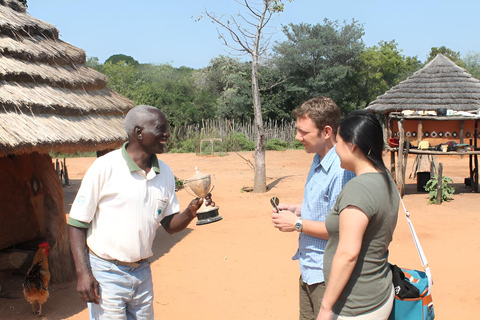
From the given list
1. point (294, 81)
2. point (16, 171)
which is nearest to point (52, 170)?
point (16, 171)

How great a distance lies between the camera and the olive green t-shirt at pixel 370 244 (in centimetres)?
202

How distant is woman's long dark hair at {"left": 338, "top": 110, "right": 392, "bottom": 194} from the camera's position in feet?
6.97

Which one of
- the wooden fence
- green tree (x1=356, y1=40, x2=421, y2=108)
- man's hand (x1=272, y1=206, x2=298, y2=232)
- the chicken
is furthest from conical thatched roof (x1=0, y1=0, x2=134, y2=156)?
green tree (x1=356, y1=40, x2=421, y2=108)

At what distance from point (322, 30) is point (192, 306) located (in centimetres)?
2337

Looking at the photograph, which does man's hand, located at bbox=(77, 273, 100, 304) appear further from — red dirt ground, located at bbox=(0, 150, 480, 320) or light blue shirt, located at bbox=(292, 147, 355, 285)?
red dirt ground, located at bbox=(0, 150, 480, 320)


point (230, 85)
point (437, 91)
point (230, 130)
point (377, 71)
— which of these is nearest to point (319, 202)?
point (437, 91)

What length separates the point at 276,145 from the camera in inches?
881

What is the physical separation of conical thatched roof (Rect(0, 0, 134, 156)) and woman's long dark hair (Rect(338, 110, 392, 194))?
10.7ft

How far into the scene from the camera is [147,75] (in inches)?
1742

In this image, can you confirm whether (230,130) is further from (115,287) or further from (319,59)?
(115,287)

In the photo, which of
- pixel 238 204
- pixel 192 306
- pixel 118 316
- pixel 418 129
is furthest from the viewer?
pixel 418 129

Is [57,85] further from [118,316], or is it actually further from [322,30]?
[322,30]

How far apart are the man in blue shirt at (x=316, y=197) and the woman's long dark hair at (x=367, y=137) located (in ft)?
1.10

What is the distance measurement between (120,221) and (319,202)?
1129 mm
